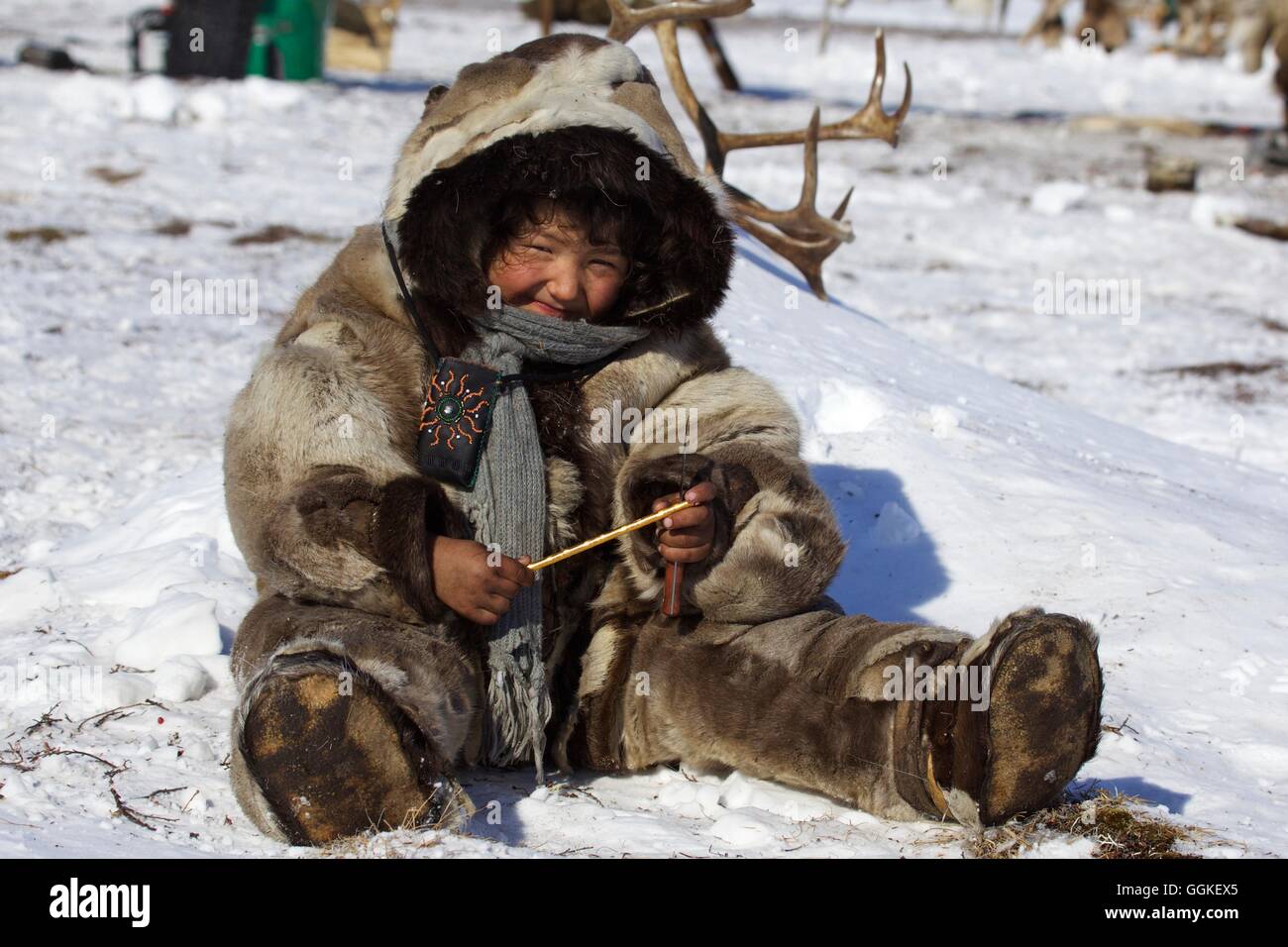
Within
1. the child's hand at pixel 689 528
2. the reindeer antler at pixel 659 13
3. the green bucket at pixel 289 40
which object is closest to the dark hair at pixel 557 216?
the child's hand at pixel 689 528

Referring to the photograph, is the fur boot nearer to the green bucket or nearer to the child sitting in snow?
the child sitting in snow

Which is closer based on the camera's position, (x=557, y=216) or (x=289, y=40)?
(x=557, y=216)

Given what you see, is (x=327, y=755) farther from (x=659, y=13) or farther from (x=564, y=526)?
(x=659, y=13)

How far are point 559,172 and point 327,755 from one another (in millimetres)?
1106

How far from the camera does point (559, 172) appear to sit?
2.63m

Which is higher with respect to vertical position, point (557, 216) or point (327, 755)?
point (557, 216)

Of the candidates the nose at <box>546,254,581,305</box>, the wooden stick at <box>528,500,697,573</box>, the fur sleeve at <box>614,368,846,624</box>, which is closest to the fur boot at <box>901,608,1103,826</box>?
the fur sleeve at <box>614,368,846,624</box>

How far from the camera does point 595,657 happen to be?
274cm

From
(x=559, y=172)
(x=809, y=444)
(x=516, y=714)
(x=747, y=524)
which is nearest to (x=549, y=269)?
(x=559, y=172)

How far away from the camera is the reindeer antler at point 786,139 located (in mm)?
6387

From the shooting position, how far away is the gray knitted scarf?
2.58m
